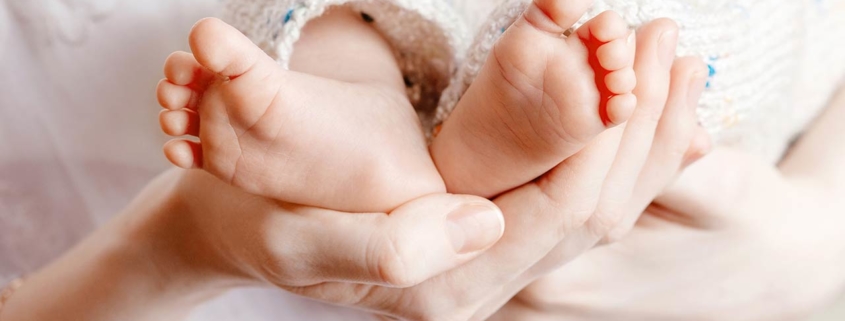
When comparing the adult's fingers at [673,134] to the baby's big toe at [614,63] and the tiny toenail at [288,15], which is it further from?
the tiny toenail at [288,15]

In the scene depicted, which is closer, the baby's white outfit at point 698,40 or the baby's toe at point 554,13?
the baby's toe at point 554,13

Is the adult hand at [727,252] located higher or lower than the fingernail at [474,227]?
lower

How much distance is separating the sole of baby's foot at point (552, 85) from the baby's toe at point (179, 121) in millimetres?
192

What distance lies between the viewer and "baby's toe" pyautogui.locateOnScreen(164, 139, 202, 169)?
42 cm

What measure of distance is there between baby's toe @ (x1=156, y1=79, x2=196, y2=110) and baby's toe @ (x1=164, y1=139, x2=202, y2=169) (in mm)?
24

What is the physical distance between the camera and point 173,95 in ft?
1.36

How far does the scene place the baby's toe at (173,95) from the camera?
1.36 feet

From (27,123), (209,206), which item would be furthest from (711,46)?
(27,123)

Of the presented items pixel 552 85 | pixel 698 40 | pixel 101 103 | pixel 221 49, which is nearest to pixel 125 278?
pixel 101 103

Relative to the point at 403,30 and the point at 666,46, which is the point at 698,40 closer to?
the point at 666,46

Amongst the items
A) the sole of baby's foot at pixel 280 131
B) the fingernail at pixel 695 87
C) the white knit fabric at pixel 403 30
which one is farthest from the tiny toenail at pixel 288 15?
the fingernail at pixel 695 87

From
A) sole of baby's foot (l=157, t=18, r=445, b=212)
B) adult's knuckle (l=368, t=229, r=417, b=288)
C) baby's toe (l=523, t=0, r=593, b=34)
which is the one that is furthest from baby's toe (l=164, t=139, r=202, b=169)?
baby's toe (l=523, t=0, r=593, b=34)

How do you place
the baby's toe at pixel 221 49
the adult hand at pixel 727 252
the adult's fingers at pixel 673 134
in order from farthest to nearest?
the adult hand at pixel 727 252, the adult's fingers at pixel 673 134, the baby's toe at pixel 221 49

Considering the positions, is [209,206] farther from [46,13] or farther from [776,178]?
[776,178]
